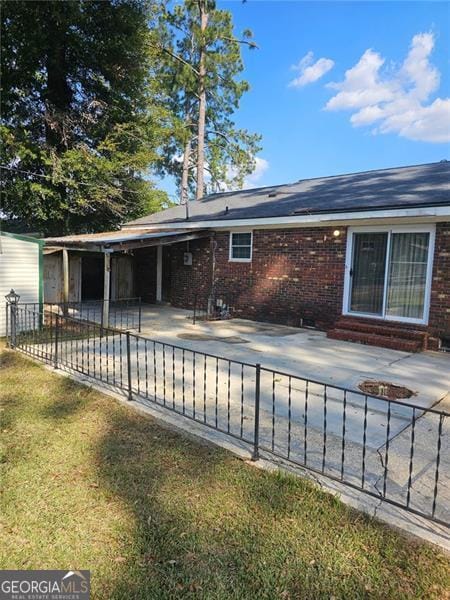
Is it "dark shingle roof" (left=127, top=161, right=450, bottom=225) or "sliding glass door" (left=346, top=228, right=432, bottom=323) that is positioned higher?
"dark shingle roof" (left=127, top=161, right=450, bottom=225)

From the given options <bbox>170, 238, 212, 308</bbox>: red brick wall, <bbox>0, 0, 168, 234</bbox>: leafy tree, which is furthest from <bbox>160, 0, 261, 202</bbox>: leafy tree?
<bbox>170, 238, 212, 308</bbox>: red brick wall

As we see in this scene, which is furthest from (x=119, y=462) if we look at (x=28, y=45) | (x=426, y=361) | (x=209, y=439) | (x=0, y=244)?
(x=28, y=45)

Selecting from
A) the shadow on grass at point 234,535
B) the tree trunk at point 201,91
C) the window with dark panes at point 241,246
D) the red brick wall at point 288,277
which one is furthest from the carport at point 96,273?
the shadow on grass at point 234,535

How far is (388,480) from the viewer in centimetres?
309

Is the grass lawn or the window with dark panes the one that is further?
the window with dark panes

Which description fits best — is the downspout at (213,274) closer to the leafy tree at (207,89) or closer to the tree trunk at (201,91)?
the leafy tree at (207,89)

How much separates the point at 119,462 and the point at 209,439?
2.84 ft

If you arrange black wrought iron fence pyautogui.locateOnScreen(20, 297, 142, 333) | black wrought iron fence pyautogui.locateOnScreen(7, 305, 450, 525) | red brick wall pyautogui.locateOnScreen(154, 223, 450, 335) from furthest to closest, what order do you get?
black wrought iron fence pyautogui.locateOnScreen(20, 297, 142, 333), red brick wall pyautogui.locateOnScreen(154, 223, 450, 335), black wrought iron fence pyautogui.locateOnScreen(7, 305, 450, 525)

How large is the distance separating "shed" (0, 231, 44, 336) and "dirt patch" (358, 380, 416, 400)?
7377 millimetres

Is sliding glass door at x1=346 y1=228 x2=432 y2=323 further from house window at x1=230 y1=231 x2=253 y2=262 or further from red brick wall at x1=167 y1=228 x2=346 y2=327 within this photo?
house window at x1=230 y1=231 x2=253 y2=262

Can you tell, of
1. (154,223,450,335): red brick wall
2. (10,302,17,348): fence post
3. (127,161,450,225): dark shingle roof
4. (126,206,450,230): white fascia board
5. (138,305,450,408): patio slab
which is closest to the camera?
(138,305,450,408): patio slab

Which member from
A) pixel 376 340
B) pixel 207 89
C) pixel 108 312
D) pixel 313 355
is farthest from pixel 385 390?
pixel 207 89

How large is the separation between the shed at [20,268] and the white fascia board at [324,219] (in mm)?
4931

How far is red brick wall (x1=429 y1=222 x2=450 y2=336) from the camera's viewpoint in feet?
25.5
